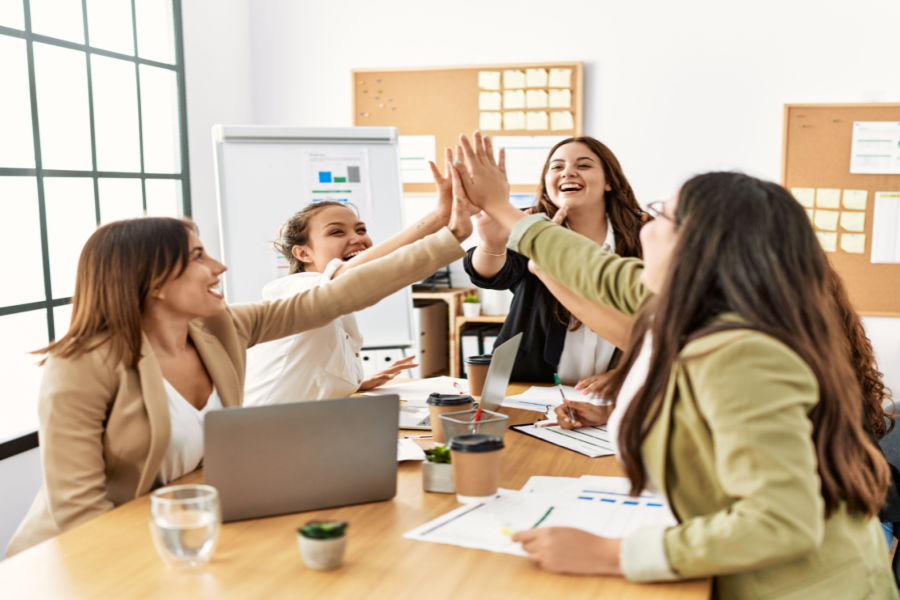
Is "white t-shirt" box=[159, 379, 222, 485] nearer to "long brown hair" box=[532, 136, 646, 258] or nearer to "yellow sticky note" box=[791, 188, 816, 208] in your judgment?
"long brown hair" box=[532, 136, 646, 258]

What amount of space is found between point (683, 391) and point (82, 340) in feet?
3.57

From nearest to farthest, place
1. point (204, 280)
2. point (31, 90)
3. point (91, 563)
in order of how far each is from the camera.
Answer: point (91, 563), point (204, 280), point (31, 90)

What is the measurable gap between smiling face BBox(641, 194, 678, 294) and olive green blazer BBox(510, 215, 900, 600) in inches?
6.1

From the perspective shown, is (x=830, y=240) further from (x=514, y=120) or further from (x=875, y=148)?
(x=514, y=120)

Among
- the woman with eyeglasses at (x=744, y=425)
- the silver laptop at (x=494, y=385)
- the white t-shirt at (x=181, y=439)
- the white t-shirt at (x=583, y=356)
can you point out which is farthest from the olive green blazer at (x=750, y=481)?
the white t-shirt at (x=583, y=356)

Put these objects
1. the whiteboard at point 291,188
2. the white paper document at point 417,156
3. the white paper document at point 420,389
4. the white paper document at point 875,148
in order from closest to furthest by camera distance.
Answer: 1. the white paper document at point 420,389
2. the whiteboard at point 291,188
3. the white paper document at point 875,148
4. the white paper document at point 417,156

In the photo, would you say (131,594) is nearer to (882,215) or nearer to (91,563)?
(91,563)

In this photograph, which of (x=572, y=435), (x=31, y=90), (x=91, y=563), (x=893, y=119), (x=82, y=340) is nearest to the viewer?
(x=91, y=563)

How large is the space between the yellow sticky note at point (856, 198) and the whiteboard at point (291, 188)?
2.29m

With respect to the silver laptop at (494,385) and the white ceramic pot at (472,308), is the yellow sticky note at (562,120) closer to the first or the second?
the white ceramic pot at (472,308)

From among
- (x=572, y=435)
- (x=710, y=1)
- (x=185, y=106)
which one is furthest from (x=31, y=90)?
(x=710, y=1)

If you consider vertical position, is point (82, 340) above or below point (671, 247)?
below

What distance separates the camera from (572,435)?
1.80 metres

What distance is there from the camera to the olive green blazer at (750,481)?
97cm
